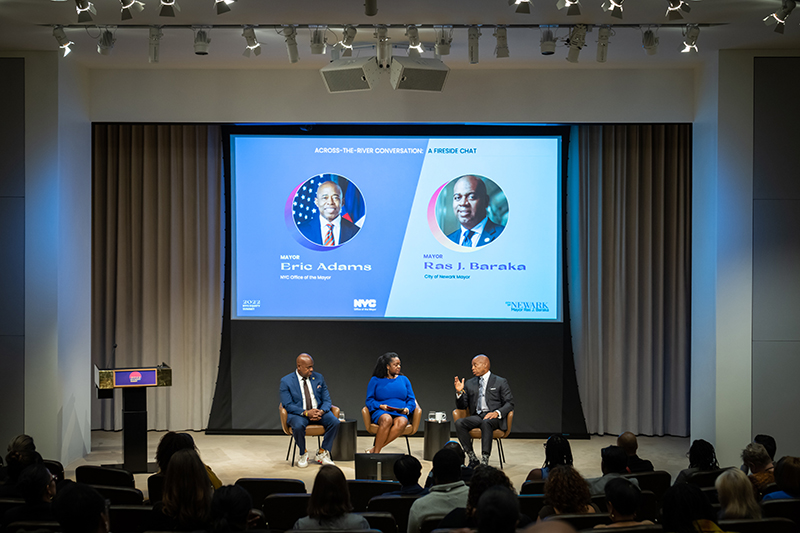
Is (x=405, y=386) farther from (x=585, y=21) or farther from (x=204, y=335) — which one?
(x=585, y=21)

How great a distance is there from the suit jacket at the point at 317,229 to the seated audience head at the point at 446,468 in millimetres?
4298

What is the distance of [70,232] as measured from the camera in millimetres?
6891

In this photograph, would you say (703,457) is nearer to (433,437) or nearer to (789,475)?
(789,475)

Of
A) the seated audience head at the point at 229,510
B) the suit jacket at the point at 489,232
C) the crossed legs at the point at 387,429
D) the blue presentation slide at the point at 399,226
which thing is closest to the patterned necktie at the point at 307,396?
the crossed legs at the point at 387,429

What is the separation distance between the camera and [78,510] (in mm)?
2680

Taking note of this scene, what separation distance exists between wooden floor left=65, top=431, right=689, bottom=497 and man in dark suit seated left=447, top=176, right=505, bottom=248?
2196 millimetres

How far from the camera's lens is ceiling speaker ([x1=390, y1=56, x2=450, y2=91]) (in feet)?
19.9

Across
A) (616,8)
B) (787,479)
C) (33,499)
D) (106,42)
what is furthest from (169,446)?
(616,8)

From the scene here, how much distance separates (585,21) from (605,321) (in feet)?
11.2

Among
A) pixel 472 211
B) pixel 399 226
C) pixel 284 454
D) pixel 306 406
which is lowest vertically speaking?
pixel 284 454

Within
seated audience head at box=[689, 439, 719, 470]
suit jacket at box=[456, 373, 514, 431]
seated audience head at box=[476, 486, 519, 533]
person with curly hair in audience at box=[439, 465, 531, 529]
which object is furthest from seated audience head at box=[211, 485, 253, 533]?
suit jacket at box=[456, 373, 514, 431]

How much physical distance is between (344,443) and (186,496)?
379cm

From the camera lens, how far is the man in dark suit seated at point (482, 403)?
6526mm

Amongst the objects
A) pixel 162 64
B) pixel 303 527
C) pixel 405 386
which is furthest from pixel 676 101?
pixel 303 527
